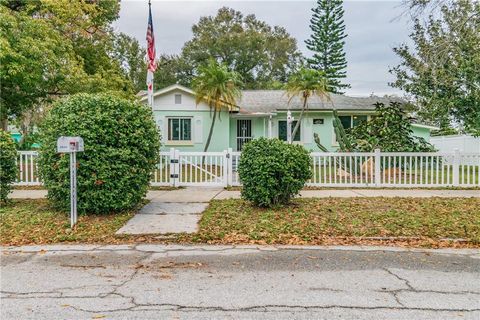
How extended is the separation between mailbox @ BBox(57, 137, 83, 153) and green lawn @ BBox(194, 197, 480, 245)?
2556 mm

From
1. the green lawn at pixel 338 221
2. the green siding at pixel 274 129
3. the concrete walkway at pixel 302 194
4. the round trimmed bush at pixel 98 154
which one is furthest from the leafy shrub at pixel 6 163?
the green siding at pixel 274 129

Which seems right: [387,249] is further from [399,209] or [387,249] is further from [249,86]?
[249,86]

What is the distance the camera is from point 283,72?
47.2 m

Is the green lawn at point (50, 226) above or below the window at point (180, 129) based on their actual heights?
below

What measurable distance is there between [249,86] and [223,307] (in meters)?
42.5

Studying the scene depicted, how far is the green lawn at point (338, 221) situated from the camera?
6801 millimetres

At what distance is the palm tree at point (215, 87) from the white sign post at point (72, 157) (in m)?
11.6

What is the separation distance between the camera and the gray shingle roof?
21.7 metres

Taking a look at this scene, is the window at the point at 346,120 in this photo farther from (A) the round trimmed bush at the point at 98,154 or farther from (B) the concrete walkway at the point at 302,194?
(A) the round trimmed bush at the point at 98,154

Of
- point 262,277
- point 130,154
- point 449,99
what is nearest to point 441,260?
point 262,277

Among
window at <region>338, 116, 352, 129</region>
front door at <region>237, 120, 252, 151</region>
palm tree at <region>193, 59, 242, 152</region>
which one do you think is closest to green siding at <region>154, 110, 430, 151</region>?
front door at <region>237, 120, 252, 151</region>

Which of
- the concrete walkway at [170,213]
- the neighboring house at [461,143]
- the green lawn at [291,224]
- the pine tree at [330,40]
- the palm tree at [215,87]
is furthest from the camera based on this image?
the pine tree at [330,40]

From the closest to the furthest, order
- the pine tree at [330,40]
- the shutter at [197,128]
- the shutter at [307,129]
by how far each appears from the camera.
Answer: the shutter at [197,128]
the shutter at [307,129]
the pine tree at [330,40]

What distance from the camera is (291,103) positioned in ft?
73.9
